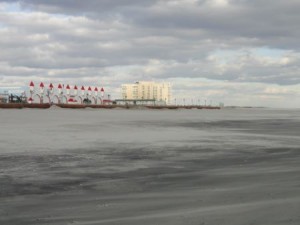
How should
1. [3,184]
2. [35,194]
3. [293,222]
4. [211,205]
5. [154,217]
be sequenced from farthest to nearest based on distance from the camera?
[3,184] → [35,194] → [211,205] → [154,217] → [293,222]

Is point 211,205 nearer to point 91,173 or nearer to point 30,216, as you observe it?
point 30,216

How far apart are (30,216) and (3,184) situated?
212 cm

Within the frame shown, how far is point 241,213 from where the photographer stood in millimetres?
4875

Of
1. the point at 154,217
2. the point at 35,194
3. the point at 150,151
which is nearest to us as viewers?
the point at 154,217

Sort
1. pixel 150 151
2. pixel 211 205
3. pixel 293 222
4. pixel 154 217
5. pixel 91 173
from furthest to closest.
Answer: pixel 150 151
pixel 91 173
pixel 211 205
pixel 154 217
pixel 293 222

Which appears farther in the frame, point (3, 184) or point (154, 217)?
point (3, 184)

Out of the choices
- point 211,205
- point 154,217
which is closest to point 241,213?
point 211,205

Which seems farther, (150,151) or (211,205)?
(150,151)

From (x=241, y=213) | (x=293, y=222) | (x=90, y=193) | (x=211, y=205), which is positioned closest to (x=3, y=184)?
(x=90, y=193)

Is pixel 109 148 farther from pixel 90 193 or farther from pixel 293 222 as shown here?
pixel 293 222

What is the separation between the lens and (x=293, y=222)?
14.6ft

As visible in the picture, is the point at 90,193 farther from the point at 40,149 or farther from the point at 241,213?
the point at 40,149

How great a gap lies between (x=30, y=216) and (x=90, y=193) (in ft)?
4.54

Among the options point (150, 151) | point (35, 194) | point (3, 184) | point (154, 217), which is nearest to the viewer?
point (154, 217)
